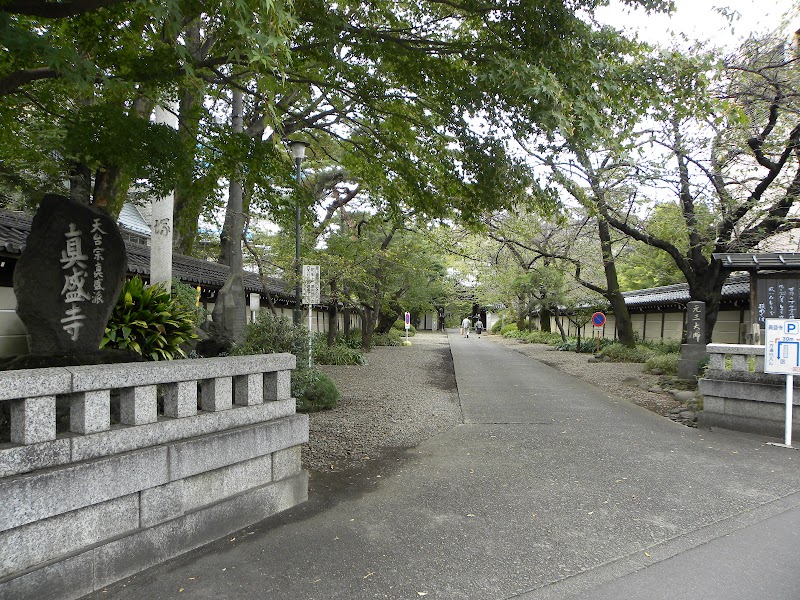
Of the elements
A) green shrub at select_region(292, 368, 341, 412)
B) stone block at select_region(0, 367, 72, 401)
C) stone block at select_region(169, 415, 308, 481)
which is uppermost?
stone block at select_region(0, 367, 72, 401)

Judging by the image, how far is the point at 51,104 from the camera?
6.25 meters

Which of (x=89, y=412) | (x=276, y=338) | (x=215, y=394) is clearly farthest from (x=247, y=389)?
(x=276, y=338)

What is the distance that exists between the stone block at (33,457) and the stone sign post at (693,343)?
1329 cm

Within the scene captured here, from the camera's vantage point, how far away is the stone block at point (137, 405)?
3248 millimetres

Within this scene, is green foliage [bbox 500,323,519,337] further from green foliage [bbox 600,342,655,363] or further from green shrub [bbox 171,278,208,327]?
green shrub [bbox 171,278,208,327]

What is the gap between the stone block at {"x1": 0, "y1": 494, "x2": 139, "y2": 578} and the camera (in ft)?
8.70

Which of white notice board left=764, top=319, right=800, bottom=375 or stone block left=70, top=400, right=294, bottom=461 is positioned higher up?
white notice board left=764, top=319, right=800, bottom=375

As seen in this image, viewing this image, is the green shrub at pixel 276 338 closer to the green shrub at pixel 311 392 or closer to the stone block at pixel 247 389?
the green shrub at pixel 311 392

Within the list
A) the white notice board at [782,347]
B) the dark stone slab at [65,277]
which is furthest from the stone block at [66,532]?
the white notice board at [782,347]

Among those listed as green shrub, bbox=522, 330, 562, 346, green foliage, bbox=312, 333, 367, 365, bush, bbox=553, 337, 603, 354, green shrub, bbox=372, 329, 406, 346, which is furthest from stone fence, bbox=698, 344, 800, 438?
green shrub, bbox=522, 330, 562, 346

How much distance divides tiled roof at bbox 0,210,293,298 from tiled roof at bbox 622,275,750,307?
1489 centimetres

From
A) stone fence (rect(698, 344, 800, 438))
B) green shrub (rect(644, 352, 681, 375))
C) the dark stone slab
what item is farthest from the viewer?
green shrub (rect(644, 352, 681, 375))

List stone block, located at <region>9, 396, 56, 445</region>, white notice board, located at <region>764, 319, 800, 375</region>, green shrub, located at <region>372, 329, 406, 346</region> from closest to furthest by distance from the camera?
stone block, located at <region>9, 396, 56, 445</region>
white notice board, located at <region>764, 319, 800, 375</region>
green shrub, located at <region>372, 329, 406, 346</region>

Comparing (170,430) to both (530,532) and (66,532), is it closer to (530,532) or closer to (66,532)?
(66,532)
